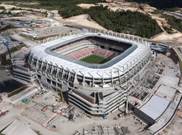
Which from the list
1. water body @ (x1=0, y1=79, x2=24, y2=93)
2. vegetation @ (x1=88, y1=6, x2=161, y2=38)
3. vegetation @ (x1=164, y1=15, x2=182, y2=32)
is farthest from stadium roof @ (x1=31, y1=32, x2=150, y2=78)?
vegetation @ (x1=164, y1=15, x2=182, y2=32)

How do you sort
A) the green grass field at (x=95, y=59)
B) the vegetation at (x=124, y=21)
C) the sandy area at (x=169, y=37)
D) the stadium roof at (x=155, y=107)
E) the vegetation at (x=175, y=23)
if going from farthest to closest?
1. the vegetation at (x=175, y=23)
2. the vegetation at (x=124, y=21)
3. the sandy area at (x=169, y=37)
4. the green grass field at (x=95, y=59)
5. the stadium roof at (x=155, y=107)

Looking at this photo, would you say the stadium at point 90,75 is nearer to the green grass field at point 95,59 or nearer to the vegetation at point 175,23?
the green grass field at point 95,59

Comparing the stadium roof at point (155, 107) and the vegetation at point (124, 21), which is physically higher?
the vegetation at point (124, 21)

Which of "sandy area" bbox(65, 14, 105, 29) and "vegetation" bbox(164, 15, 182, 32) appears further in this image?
"sandy area" bbox(65, 14, 105, 29)

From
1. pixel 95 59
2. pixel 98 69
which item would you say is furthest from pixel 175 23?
pixel 98 69

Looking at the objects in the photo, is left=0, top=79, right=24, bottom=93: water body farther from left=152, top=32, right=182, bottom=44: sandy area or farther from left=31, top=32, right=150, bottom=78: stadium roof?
left=152, top=32, right=182, bottom=44: sandy area

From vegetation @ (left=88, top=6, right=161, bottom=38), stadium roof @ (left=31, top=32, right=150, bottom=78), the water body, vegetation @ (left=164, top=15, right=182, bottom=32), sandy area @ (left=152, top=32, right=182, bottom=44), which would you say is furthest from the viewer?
vegetation @ (left=164, top=15, right=182, bottom=32)

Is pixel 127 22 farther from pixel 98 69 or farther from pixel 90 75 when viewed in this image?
pixel 90 75

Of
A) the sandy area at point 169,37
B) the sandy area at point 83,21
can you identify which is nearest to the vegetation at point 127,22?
the sandy area at point 83,21
